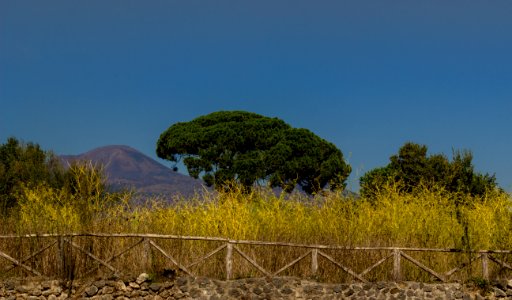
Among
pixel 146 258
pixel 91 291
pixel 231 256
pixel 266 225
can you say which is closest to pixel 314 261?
pixel 266 225

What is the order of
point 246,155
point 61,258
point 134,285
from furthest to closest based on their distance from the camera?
point 246,155, point 61,258, point 134,285

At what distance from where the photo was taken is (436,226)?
1642cm

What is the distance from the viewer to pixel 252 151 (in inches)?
1357

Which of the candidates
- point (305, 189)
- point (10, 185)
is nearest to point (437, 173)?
point (305, 189)

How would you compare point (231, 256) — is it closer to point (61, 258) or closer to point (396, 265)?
point (396, 265)

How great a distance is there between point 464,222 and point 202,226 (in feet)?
20.7

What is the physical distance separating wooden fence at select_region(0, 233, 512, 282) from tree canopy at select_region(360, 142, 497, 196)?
12.6m

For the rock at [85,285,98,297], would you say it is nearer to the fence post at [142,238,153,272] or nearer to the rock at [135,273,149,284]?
the rock at [135,273,149,284]

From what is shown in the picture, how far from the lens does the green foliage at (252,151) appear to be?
34031 mm

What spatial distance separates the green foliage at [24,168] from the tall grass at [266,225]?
1362 cm

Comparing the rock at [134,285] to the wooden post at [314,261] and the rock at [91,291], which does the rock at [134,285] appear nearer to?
the rock at [91,291]

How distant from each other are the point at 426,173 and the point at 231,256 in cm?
1801

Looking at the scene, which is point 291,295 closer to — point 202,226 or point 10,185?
point 202,226

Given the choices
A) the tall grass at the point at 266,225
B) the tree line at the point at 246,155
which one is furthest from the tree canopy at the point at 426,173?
the tall grass at the point at 266,225
